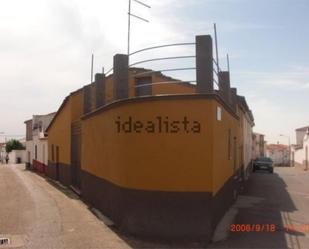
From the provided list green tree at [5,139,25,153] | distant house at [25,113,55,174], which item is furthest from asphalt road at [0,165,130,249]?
green tree at [5,139,25,153]

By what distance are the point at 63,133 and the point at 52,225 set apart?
1298 cm

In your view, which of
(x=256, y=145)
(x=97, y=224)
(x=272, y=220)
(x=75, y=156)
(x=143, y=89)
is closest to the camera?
(x=97, y=224)

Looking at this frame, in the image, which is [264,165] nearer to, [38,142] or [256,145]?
[38,142]

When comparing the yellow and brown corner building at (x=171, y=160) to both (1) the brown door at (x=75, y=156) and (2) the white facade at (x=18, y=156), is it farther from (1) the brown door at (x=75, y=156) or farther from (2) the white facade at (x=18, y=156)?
(2) the white facade at (x=18, y=156)

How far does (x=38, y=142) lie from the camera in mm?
43031

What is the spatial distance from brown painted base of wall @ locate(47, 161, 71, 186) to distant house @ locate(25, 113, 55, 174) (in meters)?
6.79

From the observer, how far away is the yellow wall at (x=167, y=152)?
1024 centimetres

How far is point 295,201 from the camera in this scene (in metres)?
17.5

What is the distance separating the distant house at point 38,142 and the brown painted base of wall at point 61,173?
6.79 meters

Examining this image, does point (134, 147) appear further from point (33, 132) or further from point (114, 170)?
point (33, 132)

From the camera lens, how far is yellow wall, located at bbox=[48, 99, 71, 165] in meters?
23.3

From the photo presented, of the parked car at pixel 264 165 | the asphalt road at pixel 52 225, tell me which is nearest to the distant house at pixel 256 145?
the parked car at pixel 264 165
